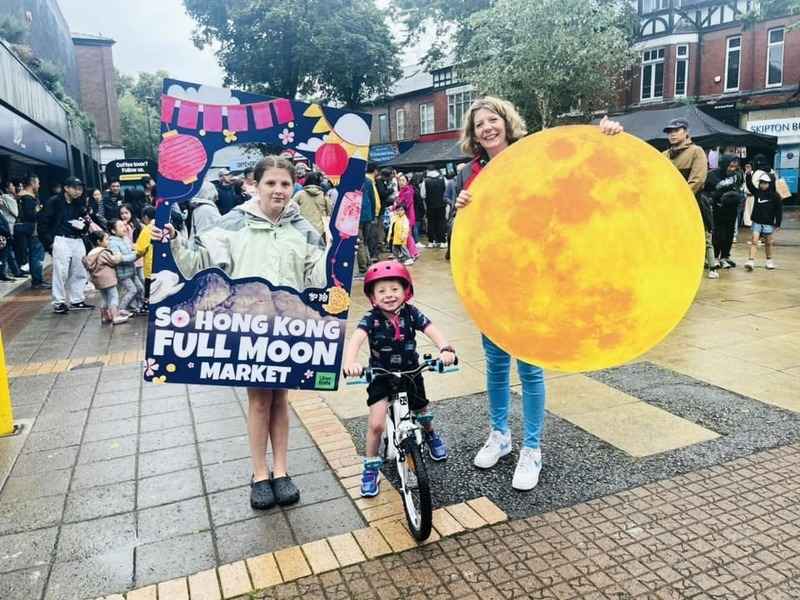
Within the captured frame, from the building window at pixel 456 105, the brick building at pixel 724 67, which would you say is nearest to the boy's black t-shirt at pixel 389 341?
the brick building at pixel 724 67

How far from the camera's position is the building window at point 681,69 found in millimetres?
26672

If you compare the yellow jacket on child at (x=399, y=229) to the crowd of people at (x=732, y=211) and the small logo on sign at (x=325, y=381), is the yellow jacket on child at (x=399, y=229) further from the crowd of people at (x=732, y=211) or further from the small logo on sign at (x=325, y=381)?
the small logo on sign at (x=325, y=381)

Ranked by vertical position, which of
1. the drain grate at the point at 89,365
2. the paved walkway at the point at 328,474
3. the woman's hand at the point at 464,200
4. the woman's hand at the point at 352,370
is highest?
the woman's hand at the point at 464,200

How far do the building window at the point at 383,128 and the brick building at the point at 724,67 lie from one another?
18.4 meters

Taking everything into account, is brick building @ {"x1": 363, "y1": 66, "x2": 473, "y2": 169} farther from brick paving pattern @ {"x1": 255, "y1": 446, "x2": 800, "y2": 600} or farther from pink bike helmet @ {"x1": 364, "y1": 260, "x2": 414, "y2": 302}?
brick paving pattern @ {"x1": 255, "y1": 446, "x2": 800, "y2": 600}

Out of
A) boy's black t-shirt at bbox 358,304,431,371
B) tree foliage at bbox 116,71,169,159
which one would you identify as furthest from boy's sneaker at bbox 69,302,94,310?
tree foliage at bbox 116,71,169,159

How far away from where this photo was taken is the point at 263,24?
1196 inches

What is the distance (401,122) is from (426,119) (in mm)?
2803

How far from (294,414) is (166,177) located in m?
2.19

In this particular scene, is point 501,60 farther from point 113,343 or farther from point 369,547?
point 369,547

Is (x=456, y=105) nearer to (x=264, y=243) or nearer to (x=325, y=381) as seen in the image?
(x=264, y=243)

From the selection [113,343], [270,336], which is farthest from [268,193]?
[113,343]

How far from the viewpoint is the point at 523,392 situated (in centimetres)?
350

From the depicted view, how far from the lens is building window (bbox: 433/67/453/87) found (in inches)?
1458
